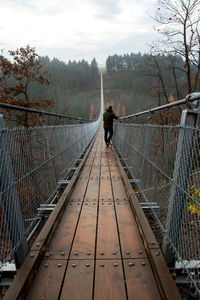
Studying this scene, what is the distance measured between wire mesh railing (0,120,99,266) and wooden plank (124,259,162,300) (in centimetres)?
91

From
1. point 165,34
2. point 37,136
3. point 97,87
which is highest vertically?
point 97,87

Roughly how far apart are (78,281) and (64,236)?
2.02 ft

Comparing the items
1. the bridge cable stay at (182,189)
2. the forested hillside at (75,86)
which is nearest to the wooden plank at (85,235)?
the bridge cable stay at (182,189)

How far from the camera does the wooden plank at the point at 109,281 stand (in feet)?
4.91

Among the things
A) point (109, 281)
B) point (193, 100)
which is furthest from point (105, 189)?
point (193, 100)

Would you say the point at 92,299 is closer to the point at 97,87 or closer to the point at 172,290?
the point at 172,290

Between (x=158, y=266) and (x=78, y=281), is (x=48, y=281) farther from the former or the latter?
(x=158, y=266)

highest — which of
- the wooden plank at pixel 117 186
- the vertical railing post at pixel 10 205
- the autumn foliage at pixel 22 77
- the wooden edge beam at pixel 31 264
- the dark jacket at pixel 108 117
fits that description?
the autumn foliage at pixel 22 77

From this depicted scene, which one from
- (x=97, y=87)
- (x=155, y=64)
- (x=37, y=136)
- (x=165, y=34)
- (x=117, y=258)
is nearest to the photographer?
(x=117, y=258)

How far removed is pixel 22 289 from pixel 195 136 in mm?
1596

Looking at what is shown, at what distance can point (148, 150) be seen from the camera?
3.01 meters

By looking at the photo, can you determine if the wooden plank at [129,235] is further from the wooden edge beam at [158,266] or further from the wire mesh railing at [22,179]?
the wire mesh railing at [22,179]

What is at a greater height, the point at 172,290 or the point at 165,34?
the point at 165,34

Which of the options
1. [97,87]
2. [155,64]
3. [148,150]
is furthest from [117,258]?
[97,87]
